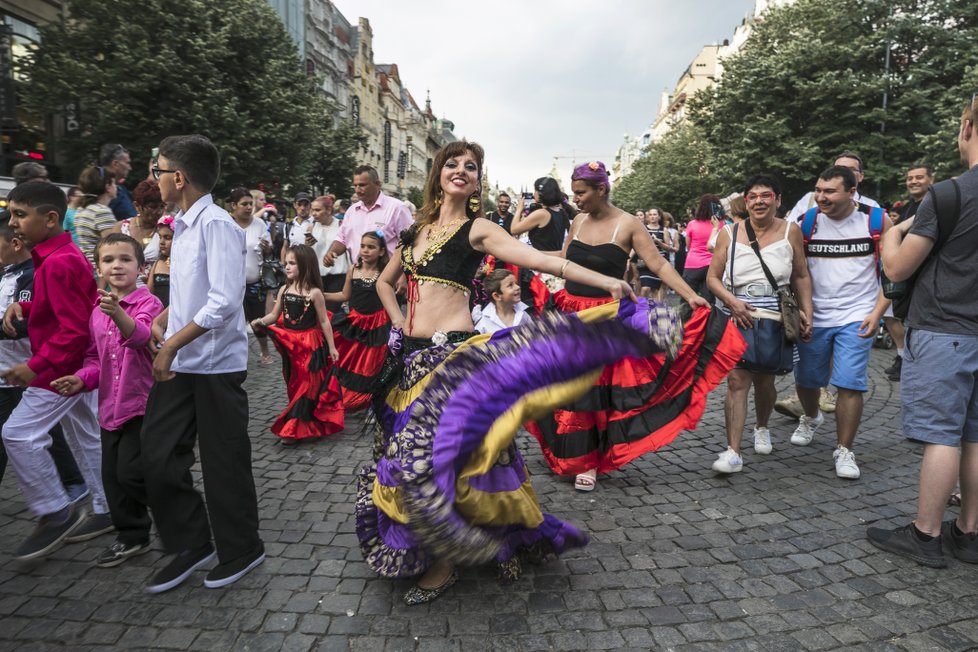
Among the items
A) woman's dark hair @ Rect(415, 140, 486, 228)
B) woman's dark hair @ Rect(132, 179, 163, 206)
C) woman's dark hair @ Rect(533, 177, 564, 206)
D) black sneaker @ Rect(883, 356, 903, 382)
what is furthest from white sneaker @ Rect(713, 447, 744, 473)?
woman's dark hair @ Rect(132, 179, 163, 206)

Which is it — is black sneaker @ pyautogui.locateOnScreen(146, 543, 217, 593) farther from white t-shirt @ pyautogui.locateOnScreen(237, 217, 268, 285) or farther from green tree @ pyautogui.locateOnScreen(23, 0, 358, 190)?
green tree @ pyautogui.locateOnScreen(23, 0, 358, 190)

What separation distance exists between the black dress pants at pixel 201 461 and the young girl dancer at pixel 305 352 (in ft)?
7.20

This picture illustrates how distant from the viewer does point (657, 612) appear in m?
2.87

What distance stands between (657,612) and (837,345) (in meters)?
2.86

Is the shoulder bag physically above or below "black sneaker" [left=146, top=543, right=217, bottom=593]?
above

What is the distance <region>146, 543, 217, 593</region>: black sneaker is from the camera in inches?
119

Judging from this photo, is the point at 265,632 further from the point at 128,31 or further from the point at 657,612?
the point at 128,31

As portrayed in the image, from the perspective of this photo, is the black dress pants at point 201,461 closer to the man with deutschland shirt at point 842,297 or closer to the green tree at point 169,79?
the man with deutschland shirt at point 842,297

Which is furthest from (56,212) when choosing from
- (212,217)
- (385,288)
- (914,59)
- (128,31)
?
(914,59)

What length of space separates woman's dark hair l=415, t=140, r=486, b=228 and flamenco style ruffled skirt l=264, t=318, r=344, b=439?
2.63m

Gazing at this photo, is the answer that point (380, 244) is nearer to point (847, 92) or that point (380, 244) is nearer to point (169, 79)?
point (169, 79)

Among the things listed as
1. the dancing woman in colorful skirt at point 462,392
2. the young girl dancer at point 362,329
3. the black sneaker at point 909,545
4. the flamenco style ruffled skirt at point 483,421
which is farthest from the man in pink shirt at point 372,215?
the black sneaker at point 909,545

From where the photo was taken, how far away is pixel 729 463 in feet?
15.1

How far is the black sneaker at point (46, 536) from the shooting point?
10.9 feet
